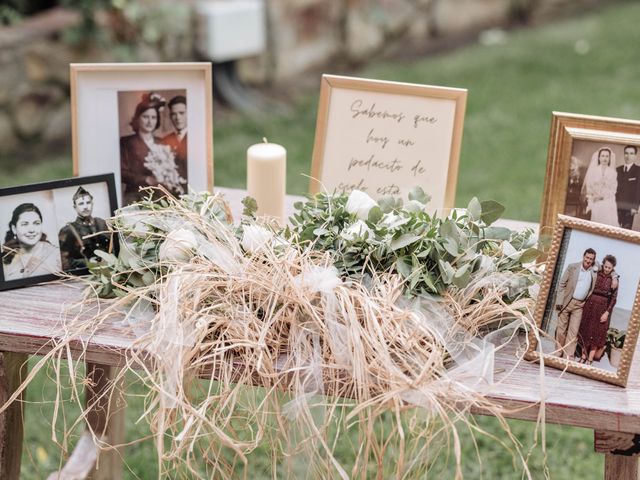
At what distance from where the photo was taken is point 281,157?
4.64 ft

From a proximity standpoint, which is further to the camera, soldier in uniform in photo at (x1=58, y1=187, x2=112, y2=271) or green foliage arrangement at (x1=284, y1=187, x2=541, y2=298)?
soldier in uniform in photo at (x1=58, y1=187, x2=112, y2=271)

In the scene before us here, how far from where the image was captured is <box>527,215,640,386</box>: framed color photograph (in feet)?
3.69

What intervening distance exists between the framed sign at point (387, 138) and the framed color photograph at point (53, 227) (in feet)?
1.18

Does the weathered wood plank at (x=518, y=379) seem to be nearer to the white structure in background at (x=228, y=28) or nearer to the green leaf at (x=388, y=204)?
the green leaf at (x=388, y=204)

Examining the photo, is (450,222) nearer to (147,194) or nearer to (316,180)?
(316,180)

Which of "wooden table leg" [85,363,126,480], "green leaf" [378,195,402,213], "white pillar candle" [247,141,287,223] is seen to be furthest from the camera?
"wooden table leg" [85,363,126,480]

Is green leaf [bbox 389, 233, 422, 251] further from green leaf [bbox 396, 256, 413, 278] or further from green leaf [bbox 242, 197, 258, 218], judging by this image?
green leaf [bbox 242, 197, 258, 218]

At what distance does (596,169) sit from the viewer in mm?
1295

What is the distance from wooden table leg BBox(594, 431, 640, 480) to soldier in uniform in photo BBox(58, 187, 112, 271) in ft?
2.60

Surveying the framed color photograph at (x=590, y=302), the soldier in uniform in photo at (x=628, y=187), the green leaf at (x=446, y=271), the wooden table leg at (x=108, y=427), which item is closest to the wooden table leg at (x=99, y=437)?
the wooden table leg at (x=108, y=427)

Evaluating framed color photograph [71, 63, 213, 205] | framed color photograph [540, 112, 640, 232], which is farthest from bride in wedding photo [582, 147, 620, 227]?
framed color photograph [71, 63, 213, 205]

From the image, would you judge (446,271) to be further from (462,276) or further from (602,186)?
(602,186)

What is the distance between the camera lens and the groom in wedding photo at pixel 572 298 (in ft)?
3.76

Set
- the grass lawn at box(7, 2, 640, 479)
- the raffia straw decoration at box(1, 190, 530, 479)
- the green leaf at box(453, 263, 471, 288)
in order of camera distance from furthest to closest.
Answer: the grass lawn at box(7, 2, 640, 479) → the green leaf at box(453, 263, 471, 288) → the raffia straw decoration at box(1, 190, 530, 479)
